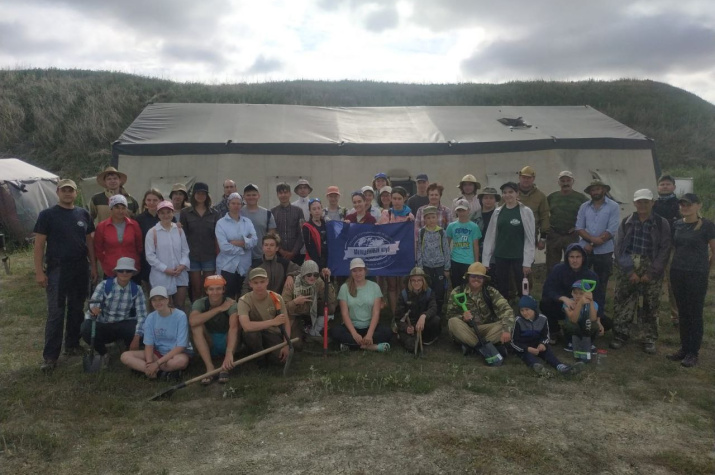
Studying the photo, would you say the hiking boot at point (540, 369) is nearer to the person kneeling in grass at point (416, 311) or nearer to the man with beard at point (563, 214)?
the person kneeling in grass at point (416, 311)

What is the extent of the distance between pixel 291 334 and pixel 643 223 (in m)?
3.85

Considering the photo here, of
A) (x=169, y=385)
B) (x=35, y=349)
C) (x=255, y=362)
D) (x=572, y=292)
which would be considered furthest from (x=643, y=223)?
(x=35, y=349)

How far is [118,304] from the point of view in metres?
4.93

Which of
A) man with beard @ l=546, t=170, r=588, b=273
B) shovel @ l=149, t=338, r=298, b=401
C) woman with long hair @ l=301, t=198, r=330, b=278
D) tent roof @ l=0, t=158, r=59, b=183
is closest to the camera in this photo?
shovel @ l=149, t=338, r=298, b=401

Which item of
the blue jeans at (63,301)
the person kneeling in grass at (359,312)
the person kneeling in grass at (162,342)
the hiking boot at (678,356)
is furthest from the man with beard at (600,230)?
the blue jeans at (63,301)

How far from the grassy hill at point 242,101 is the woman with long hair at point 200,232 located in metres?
13.9

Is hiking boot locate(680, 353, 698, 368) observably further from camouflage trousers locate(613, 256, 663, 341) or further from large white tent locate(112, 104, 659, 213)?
large white tent locate(112, 104, 659, 213)

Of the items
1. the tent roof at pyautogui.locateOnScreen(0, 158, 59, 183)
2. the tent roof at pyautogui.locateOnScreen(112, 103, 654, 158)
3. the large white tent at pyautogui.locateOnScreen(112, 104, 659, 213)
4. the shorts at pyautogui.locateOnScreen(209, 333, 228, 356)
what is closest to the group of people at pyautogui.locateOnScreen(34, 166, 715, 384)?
the shorts at pyautogui.locateOnScreen(209, 333, 228, 356)

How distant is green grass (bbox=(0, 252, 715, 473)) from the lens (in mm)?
3314

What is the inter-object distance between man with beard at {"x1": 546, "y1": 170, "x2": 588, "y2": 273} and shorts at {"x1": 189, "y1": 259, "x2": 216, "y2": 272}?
13.5ft

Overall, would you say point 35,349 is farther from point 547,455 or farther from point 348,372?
point 547,455

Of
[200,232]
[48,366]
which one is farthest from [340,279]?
[48,366]

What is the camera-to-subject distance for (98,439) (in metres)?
3.58

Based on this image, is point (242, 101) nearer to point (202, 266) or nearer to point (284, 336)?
point (202, 266)
